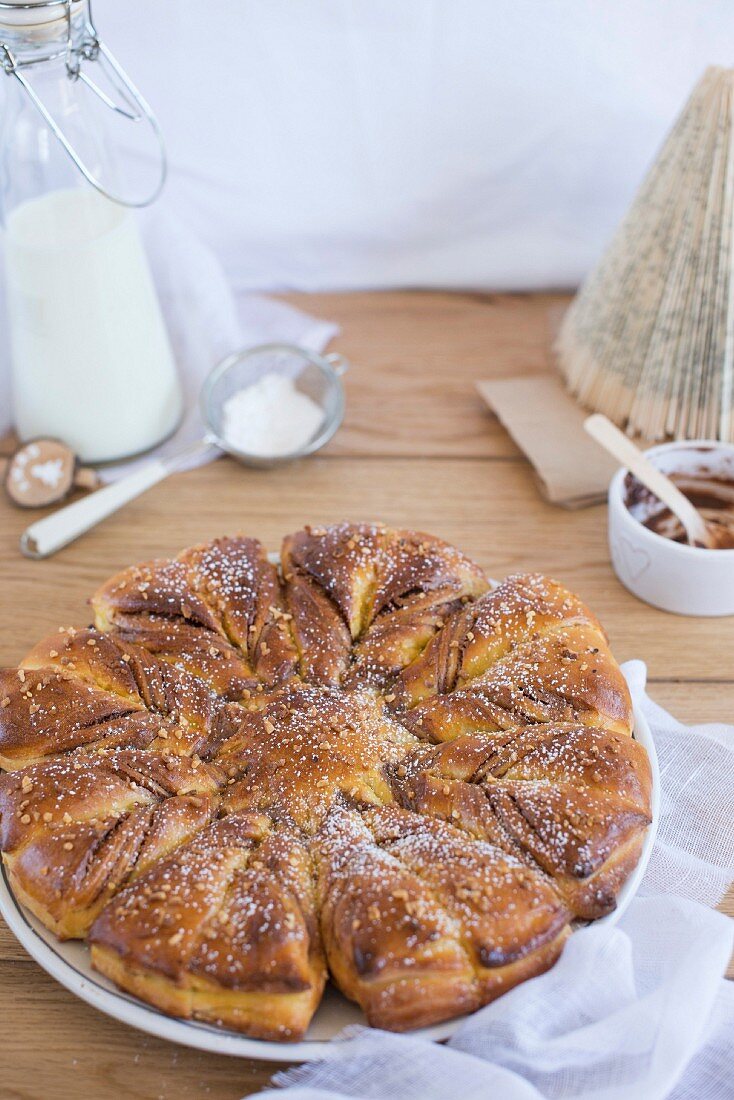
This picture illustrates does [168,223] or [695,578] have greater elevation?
[168,223]

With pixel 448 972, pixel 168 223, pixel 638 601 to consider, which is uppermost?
pixel 168 223

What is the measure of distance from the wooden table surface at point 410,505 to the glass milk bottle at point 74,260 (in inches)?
7.5

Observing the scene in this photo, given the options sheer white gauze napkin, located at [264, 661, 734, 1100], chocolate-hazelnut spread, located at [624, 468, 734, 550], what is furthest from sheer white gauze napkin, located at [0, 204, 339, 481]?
sheer white gauze napkin, located at [264, 661, 734, 1100]

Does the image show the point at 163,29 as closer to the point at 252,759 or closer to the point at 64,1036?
the point at 252,759

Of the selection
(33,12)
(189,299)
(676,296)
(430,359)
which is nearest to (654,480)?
(676,296)

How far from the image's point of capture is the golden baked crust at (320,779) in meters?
1.01

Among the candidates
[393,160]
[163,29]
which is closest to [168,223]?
[163,29]

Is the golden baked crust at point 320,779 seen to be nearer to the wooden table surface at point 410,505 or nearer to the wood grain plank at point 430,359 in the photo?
the wooden table surface at point 410,505

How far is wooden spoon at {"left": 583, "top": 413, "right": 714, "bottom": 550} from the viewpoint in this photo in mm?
1657

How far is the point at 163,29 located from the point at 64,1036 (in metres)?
1.70

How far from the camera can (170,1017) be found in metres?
1.01

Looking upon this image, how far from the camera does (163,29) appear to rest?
1.99m

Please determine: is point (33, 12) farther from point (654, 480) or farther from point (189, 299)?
point (654, 480)

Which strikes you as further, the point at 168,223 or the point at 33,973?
the point at 168,223
